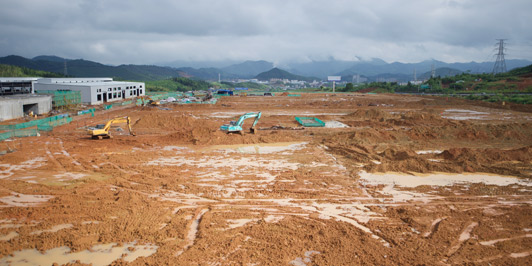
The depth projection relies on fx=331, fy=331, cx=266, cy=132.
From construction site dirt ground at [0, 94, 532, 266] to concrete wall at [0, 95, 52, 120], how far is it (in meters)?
11.3

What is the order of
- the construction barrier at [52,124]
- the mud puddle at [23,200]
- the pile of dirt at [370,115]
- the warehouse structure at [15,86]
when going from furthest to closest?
the warehouse structure at [15,86] < the pile of dirt at [370,115] < the construction barrier at [52,124] < the mud puddle at [23,200]

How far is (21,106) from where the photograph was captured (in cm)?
2927

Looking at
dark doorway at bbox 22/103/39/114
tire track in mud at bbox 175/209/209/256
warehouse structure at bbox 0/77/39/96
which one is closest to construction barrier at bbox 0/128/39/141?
dark doorway at bbox 22/103/39/114

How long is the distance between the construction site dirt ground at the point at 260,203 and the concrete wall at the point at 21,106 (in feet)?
37.2

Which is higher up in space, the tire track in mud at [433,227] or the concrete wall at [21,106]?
the concrete wall at [21,106]

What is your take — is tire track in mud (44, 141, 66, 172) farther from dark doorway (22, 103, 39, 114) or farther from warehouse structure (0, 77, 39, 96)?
warehouse structure (0, 77, 39, 96)

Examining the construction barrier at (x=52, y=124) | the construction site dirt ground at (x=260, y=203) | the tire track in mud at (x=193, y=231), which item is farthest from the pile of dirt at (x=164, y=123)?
the tire track in mud at (x=193, y=231)

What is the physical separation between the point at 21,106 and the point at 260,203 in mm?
29225

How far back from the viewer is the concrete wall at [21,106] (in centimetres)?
2722

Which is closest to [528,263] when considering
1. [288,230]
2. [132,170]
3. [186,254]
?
[288,230]

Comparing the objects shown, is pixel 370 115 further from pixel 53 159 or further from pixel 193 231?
pixel 193 231

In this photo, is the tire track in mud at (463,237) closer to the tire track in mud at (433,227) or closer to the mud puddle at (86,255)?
the tire track in mud at (433,227)

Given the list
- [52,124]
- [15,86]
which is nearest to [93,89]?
[15,86]

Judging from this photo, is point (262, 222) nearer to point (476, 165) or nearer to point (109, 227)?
point (109, 227)
